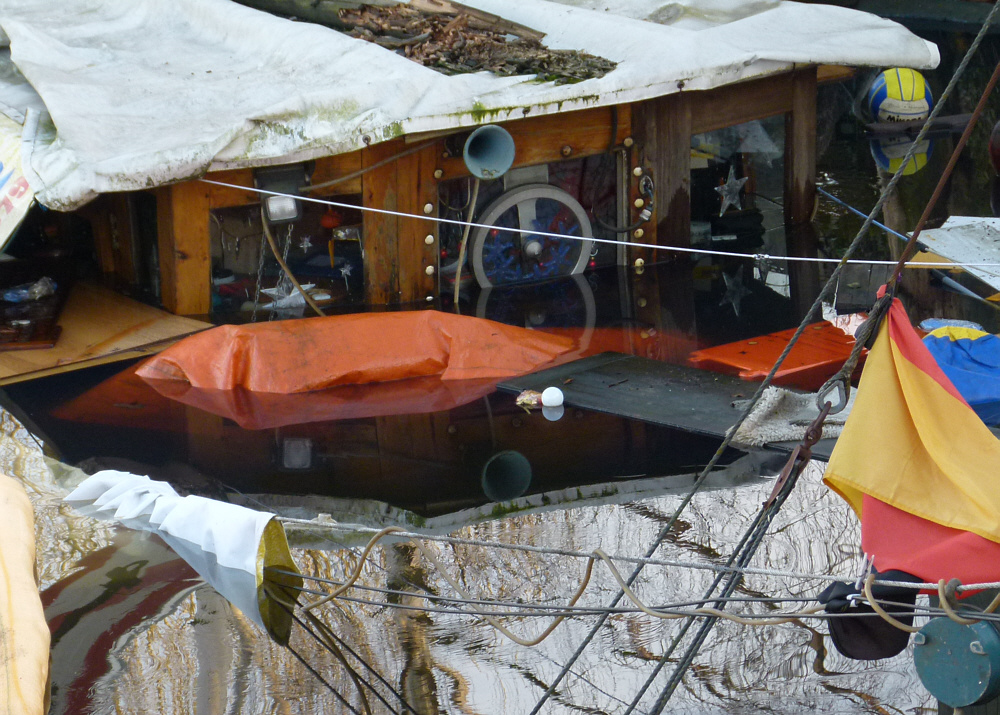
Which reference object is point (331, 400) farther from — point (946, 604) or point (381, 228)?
point (946, 604)

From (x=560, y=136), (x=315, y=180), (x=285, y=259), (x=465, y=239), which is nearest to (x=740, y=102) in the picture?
(x=560, y=136)

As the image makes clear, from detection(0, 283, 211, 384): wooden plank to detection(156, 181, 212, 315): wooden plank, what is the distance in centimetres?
19

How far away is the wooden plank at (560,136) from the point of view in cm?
904

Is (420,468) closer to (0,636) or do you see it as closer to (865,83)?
(0,636)

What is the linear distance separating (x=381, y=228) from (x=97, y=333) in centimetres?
230

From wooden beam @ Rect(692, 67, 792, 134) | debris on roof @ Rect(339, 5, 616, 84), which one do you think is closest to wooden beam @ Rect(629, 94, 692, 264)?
wooden beam @ Rect(692, 67, 792, 134)

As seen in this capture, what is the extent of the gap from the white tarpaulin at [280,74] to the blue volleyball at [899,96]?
4325 millimetres

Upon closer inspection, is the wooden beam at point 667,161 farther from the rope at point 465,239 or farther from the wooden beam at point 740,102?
the rope at point 465,239

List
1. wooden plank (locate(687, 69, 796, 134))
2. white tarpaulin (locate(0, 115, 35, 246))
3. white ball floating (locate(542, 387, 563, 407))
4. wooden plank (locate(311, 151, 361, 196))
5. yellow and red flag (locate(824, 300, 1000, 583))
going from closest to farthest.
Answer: yellow and red flag (locate(824, 300, 1000, 583)) < white ball floating (locate(542, 387, 563, 407)) < white tarpaulin (locate(0, 115, 35, 246)) < wooden plank (locate(311, 151, 361, 196)) < wooden plank (locate(687, 69, 796, 134))

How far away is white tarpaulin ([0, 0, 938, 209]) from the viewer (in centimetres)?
748

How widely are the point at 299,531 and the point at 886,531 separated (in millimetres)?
3068

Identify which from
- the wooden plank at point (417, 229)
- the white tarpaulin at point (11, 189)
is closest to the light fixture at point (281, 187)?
the wooden plank at point (417, 229)

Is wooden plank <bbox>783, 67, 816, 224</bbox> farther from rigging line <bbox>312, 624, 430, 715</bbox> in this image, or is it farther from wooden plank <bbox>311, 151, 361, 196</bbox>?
rigging line <bbox>312, 624, 430, 715</bbox>

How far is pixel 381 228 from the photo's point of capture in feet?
29.0
